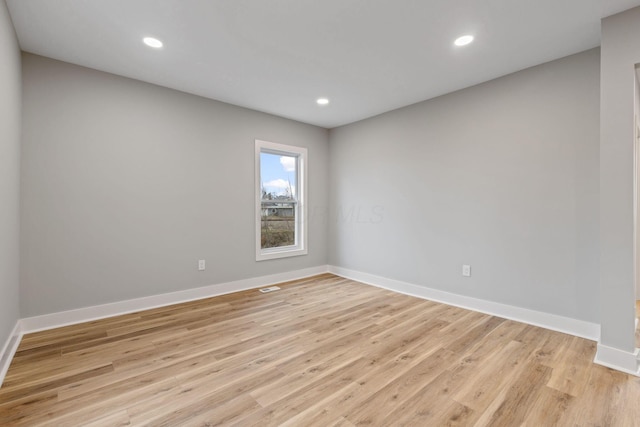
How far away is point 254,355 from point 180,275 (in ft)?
5.80

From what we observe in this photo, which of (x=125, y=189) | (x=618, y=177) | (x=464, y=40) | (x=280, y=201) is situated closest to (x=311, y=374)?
(x=618, y=177)

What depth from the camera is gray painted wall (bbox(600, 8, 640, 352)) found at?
6.69 ft

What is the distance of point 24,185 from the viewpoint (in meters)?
2.64

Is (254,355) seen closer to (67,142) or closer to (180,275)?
(180,275)

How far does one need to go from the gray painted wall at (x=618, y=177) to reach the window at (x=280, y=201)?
11.8 ft

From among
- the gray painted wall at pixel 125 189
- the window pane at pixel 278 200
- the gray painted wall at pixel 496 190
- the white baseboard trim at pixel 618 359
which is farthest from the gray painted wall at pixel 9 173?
the white baseboard trim at pixel 618 359

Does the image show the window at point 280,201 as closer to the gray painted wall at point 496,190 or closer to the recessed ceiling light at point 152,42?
the gray painted wall at point 496,190

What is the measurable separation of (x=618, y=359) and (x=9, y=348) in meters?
4.51

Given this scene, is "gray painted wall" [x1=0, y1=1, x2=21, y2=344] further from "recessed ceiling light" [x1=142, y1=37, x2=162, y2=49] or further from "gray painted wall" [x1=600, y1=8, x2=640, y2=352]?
"gray painted wall" [x1=600, y1=8, x2=640, y2=352]

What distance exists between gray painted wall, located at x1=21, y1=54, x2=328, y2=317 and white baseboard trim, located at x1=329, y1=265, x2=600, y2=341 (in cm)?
187

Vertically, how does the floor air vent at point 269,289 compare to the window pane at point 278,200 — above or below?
below

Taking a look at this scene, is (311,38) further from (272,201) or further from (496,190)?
(272,201)

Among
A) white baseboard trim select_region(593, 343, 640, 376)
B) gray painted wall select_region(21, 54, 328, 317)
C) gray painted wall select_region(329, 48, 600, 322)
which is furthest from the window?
white baseboard trim select_region(593, 343, 640, 376)

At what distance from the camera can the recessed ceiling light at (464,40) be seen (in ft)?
7.85
